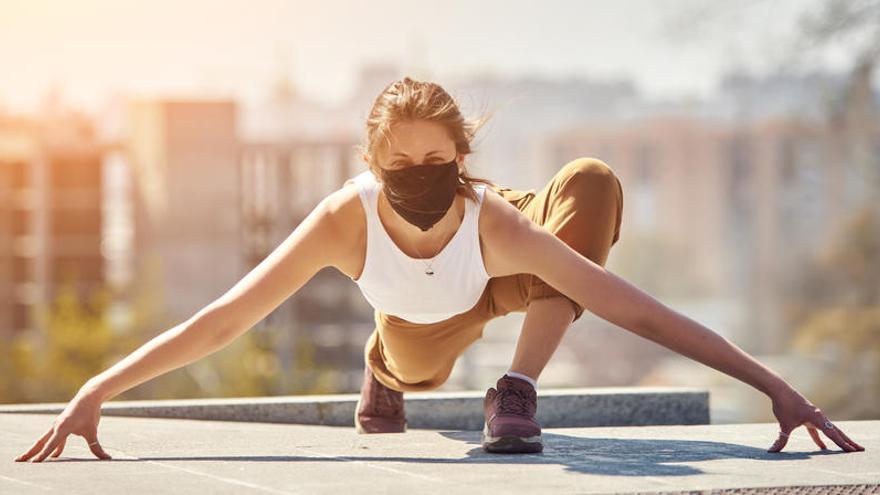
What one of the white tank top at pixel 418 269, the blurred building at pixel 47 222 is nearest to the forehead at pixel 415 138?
the white tank top at pixel 418 269

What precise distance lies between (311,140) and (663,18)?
83.0m

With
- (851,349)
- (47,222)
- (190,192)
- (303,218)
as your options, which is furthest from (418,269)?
(47,222)

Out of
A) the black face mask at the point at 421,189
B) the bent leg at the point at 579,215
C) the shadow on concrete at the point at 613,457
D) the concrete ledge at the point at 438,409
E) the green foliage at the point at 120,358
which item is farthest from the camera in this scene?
the green foliage at the point at 120,358

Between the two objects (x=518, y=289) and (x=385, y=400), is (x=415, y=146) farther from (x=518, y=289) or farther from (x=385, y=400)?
(x=385, y=400)

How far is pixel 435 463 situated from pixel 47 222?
106 m

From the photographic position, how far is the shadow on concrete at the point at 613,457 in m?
3.96

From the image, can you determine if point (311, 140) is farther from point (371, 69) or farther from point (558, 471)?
point (558, 471)

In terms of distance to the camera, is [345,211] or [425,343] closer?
[345,211]

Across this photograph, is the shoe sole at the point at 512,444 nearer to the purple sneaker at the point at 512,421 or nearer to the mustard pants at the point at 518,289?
the purple sneaker at the point at 512,421

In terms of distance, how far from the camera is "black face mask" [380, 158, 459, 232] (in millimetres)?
4207

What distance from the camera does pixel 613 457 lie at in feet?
13.9

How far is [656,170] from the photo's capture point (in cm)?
15888

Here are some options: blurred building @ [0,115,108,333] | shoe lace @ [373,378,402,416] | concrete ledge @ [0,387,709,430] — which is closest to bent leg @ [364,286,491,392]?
shoe lace @ [373,378,402,416]

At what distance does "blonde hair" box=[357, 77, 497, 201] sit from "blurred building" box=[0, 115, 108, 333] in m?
102
